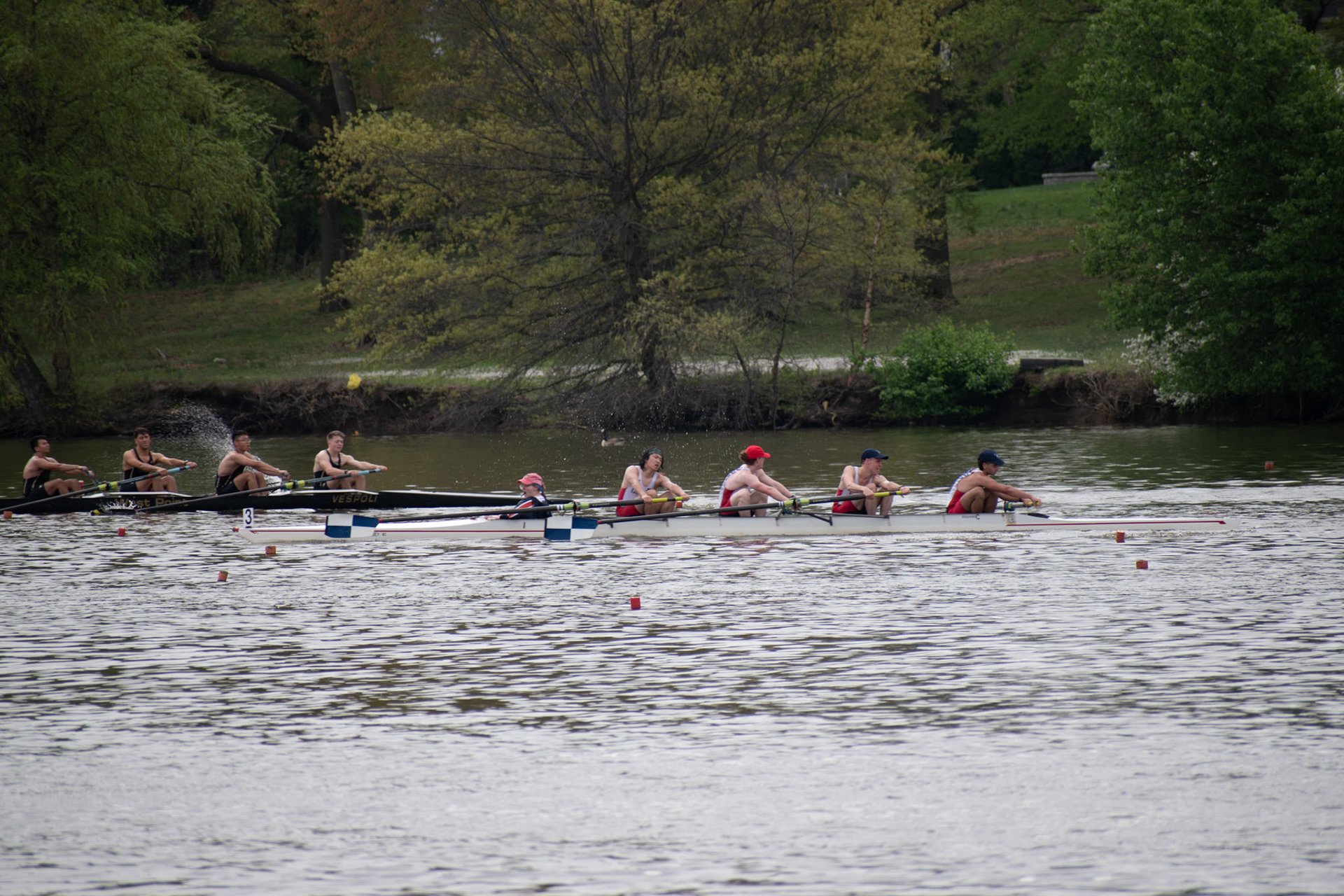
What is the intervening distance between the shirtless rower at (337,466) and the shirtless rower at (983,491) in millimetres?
9701

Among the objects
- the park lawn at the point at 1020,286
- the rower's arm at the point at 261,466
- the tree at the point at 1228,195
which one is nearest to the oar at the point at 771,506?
the rower's arm at the point at 261,466

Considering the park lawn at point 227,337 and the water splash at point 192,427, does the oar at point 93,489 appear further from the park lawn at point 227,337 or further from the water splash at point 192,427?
the park lawn at point 227,337

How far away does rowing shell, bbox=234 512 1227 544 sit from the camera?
2120 cm

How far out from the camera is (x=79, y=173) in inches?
1578

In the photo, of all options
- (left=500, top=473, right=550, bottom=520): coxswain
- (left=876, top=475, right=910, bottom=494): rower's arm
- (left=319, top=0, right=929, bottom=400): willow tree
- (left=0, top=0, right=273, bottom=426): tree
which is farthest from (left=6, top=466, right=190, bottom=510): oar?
(left=0, top=0, right=273, bottom=426): tree

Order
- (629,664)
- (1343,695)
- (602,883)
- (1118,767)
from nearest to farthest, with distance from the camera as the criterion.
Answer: (602,883)
(1118,767)
(1343,695)
(629,664)

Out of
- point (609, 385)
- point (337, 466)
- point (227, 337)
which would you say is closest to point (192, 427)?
point (227, 337)

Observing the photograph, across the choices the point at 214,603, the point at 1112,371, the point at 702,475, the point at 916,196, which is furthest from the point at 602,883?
the point at 916,196

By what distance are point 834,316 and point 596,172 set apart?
7.67 m

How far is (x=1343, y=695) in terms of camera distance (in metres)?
11.7

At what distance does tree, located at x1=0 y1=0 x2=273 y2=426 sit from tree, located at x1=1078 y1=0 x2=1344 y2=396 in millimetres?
23042

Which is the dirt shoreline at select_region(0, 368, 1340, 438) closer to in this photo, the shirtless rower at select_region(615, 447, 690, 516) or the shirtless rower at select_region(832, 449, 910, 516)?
the shirtless rower at select_region(615, 447, 690, 516)

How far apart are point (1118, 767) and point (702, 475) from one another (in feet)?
65.8

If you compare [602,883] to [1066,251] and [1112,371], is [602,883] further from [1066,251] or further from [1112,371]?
[1066,251]
